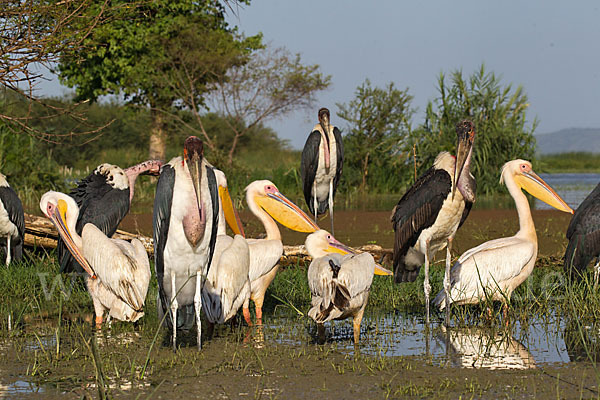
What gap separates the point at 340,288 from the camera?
4.88m

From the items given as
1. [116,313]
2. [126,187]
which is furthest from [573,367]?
→ [126,187]

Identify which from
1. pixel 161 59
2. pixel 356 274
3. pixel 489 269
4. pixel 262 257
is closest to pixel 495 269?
pixel 489 269

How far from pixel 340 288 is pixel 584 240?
2.38 m

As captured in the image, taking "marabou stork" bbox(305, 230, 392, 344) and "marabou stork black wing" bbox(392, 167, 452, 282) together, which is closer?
"marabou stork" bbox(305, 230, 392, 344)

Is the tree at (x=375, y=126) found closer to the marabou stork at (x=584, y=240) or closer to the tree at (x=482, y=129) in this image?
the tree at (x=482, y=129)

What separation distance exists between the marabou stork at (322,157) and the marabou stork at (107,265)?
4.51 meters

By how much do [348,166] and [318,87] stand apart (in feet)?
22.0

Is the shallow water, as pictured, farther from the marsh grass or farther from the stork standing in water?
the stork standing in water

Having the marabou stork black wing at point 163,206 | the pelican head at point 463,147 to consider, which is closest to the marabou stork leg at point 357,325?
the pelican head at point 463,147

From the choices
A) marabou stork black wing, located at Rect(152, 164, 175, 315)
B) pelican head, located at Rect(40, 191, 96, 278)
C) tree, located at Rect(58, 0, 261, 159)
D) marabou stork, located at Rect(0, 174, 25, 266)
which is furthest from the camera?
tree, located at Rect(58, 0, 261, 159)

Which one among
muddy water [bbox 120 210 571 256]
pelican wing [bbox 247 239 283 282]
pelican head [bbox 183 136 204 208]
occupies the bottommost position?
pelican wing [bbox 247 239 283 282]

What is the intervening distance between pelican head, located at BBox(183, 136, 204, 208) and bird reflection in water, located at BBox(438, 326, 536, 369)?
70.8 inches

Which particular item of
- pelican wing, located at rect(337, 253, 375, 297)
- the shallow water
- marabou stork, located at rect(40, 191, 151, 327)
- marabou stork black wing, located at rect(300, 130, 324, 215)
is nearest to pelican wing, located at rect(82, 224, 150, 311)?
marabou stork, located at rect(40, 191, 151, 327)

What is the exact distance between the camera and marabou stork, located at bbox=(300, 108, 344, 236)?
32.4ft
